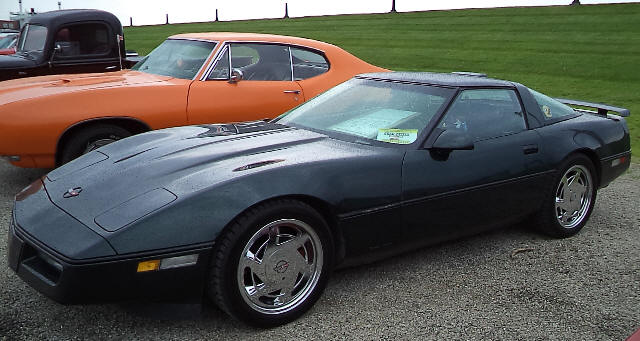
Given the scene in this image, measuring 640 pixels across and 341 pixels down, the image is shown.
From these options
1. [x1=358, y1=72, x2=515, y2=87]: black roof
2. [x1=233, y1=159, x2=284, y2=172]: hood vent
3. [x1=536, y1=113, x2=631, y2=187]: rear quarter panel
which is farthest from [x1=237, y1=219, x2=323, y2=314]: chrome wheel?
[x1=536, y1=113, x2=631, y2=187]: rear quarter panel

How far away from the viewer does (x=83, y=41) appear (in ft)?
27.0

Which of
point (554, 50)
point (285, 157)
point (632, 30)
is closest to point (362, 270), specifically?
point (285, 157)

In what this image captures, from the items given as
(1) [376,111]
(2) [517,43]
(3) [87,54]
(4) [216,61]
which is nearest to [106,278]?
(1) [376,111]

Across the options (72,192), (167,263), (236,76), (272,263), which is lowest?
(272,263)

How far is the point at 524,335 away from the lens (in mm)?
3076

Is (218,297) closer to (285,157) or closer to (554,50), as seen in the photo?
(285,157)

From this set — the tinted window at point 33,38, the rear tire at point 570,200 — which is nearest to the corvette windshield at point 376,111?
the rear tire at point 570,200

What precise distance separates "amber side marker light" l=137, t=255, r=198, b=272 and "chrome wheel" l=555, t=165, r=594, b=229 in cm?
285

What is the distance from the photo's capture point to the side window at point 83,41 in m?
8.09

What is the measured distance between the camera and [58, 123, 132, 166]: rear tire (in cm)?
529

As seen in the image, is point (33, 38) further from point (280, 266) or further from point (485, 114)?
point (280, 266)

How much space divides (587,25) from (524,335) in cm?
2276

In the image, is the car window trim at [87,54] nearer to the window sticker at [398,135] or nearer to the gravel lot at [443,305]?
the gravel lot at [443,305]

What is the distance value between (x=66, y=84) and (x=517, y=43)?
18.0 metres
